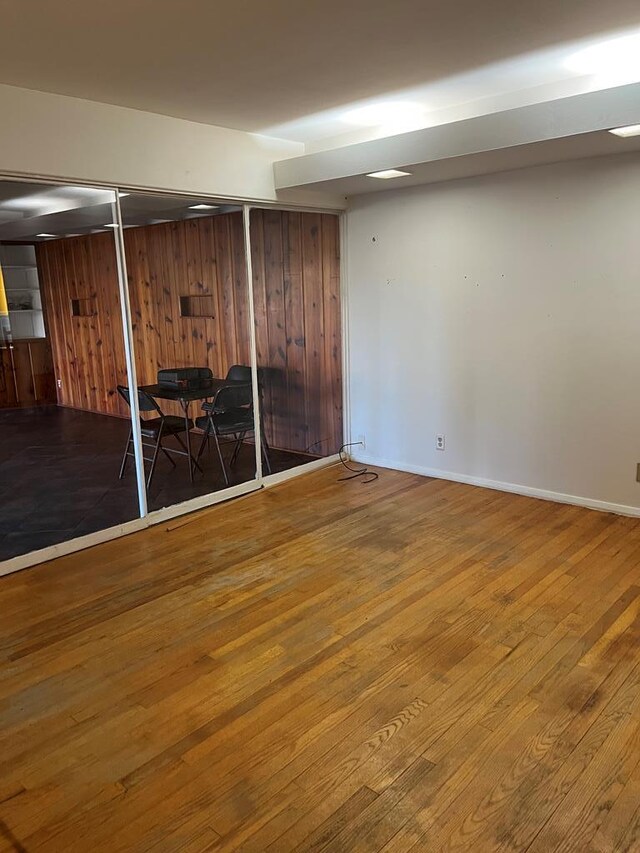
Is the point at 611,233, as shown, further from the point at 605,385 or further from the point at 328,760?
the point at 328,760

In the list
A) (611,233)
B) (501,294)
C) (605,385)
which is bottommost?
(605,385)

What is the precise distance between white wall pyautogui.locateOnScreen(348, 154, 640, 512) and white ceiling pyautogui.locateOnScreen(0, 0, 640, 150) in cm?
79

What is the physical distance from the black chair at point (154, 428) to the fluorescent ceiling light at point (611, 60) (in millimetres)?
3052

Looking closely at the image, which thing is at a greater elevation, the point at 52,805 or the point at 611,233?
the point at 611,233

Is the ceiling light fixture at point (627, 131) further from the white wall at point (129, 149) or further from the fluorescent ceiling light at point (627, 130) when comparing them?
the white wall at point (129, 149)

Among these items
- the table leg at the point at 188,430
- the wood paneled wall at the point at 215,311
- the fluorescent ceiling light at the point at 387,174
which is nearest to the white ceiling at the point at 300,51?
the fluorescent ceiling light at the point at 387,174

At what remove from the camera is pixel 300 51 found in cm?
286

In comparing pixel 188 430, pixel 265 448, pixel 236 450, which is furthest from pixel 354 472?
pixel 188 430

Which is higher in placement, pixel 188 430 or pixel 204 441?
pixel 188 430

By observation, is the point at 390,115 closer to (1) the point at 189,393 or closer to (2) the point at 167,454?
(1) the point at 189,393

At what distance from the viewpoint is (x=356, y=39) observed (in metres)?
2.74

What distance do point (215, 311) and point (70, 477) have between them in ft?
5.28

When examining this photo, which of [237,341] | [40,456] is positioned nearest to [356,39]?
[237,341]

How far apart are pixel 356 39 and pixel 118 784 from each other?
9.76ft
